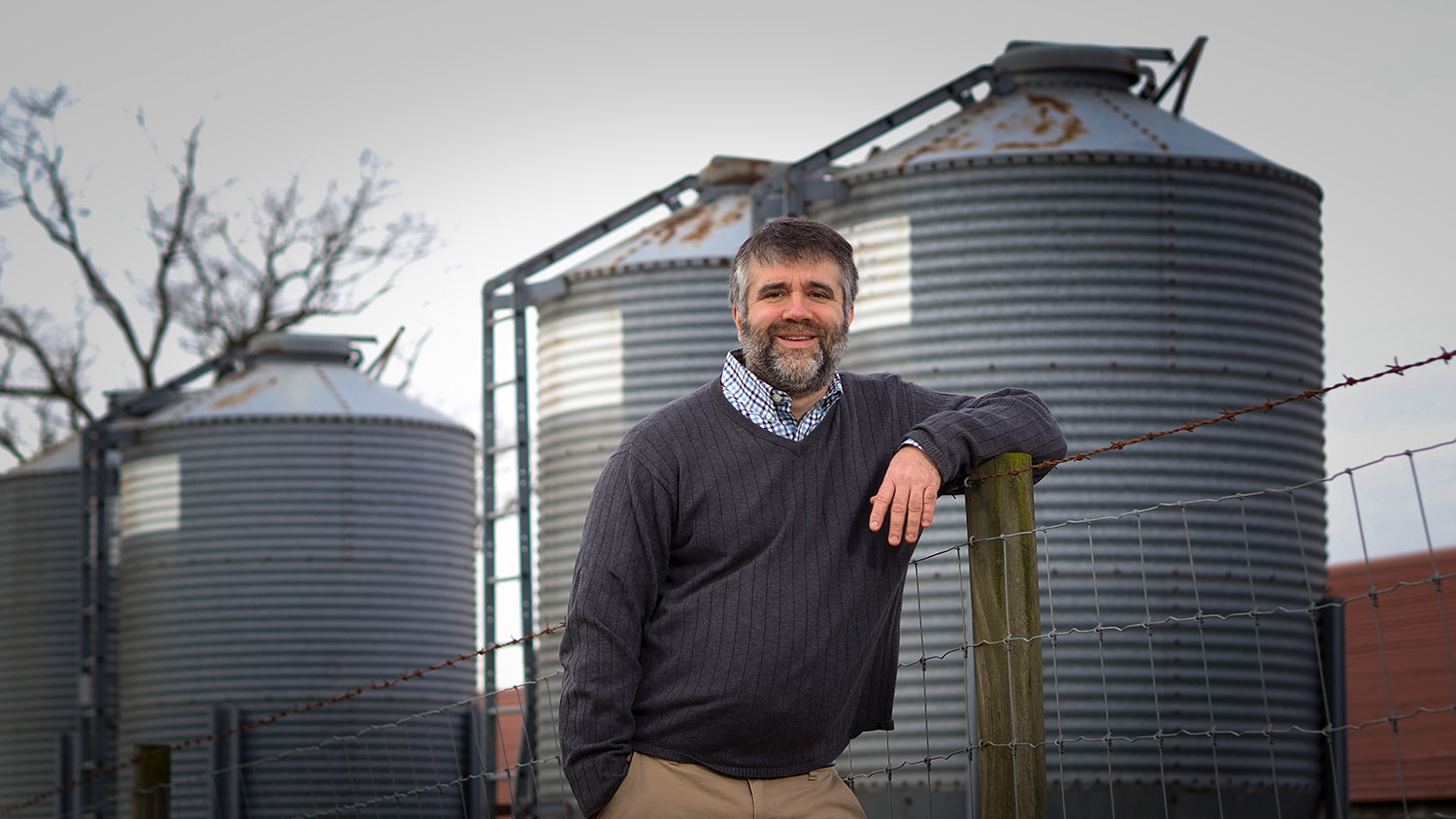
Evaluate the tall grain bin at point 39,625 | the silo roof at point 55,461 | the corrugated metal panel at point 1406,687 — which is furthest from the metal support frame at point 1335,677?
the silo roof at point 55,461

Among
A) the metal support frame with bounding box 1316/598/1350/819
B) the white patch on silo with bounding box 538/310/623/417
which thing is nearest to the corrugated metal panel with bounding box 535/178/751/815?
the white patch on silo with bounding box 538/310/623/417

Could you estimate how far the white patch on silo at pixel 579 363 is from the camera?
12.1 metres

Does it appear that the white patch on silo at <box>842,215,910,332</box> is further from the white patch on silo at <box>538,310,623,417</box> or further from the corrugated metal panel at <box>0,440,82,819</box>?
the corrugated metal panel at <box>0,440,82,819</box>

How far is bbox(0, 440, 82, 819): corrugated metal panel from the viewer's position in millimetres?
17422

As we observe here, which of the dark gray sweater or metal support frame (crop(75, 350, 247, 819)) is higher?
metal support frame (crop(75, 350, 247, 819))

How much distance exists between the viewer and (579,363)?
12305 millimetres

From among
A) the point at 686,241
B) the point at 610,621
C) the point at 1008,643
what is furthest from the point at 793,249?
the point at 686,241

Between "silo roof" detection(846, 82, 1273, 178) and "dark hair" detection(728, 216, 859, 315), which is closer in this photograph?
"dark hair" detection(728, 216, 859, 315)

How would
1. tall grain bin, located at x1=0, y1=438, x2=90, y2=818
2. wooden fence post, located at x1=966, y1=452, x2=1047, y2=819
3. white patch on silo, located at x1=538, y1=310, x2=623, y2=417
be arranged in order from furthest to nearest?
1. tall grain bin, located at x1=0, y1=438, x2=90, y2=818
2. white patch on silo, located at x1=538, y1=310, x2=623, y2=417
3. wooden fence post, located at x1=966, y1=452, x2=1047, y2=819

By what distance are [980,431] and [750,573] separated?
1.93 ft

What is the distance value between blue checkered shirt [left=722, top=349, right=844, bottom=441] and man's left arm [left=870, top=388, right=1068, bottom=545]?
7.2 inches

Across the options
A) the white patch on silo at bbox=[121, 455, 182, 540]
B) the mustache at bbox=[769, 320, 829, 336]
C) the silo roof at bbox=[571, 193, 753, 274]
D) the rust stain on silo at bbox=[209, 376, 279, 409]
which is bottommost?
the mustache at bbox=[769, 320, 829, 336]

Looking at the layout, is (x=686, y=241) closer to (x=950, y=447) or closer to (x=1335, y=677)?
(x=1335, y=677)

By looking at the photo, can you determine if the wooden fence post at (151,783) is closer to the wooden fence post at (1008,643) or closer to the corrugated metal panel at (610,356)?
the corrugated metal panel at (610,356)
